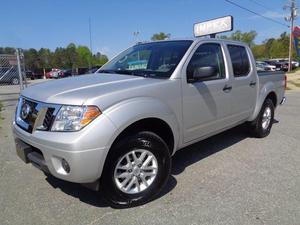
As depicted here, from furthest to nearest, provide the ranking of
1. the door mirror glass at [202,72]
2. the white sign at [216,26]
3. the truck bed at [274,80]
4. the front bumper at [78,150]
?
the white sign at [216,26]
the truck bed at [274,80]
the door mirror glass at [202,72]
the front bumper at [78,150]

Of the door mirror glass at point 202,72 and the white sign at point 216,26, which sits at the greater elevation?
the white sign at point 216,26

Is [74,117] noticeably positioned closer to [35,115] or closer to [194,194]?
[35,115]

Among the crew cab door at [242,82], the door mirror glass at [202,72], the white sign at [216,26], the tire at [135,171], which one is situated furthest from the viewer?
the white sign at [216,26]

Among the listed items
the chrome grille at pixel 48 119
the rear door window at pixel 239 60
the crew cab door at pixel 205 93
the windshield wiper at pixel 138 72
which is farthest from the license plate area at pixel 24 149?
the rear door window at pixel 239 60

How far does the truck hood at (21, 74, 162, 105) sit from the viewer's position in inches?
112

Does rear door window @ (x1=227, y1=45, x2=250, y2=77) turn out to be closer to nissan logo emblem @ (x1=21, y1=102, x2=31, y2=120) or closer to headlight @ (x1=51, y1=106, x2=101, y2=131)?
headlight @ (x1=51, y1=106, x2=101, y2=131)

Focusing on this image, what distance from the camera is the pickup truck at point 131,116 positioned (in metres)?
2.76

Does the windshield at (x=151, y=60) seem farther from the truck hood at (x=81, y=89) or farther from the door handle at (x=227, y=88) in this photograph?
the door handle at (x=227, y=88)

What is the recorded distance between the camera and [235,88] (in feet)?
15.1

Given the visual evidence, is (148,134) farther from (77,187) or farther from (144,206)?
(77,187)

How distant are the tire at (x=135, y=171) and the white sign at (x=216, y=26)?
→ 1281 centimetres

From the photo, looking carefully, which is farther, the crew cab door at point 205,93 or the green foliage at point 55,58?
the green foliage at point 55,58

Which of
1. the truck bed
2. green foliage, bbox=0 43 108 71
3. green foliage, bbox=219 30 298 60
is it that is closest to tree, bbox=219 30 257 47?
green foliage, bbox=219 30 298 60

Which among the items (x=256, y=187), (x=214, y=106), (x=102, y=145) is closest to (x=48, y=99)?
(x=102, y=145)
